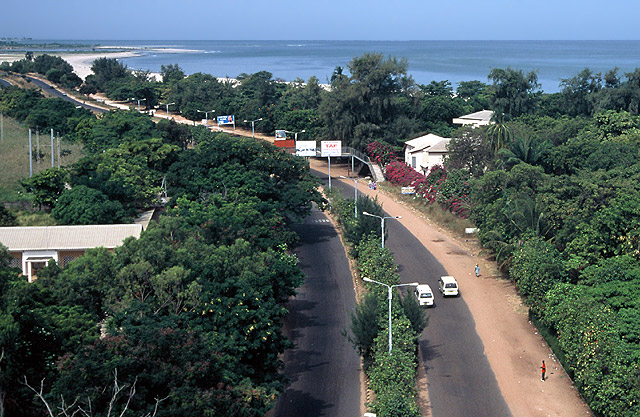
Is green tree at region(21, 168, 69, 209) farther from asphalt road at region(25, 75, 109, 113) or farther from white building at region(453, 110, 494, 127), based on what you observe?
asphalt road at region(25, 75, 109, 113)

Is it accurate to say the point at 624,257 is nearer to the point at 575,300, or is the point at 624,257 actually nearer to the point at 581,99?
the point at 575,300

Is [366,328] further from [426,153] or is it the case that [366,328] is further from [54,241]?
[426,153]

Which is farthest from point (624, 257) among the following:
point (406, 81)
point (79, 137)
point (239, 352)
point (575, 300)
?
point (79, 137)

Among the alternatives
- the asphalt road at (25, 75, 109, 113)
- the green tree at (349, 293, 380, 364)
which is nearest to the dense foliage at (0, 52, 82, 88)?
the asphalt road at (25, 75, 109, 113)

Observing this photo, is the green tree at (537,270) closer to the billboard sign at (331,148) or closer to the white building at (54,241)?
the white building at (54,241)

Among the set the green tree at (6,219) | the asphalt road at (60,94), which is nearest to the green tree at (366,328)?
the green tree at (6,219)
